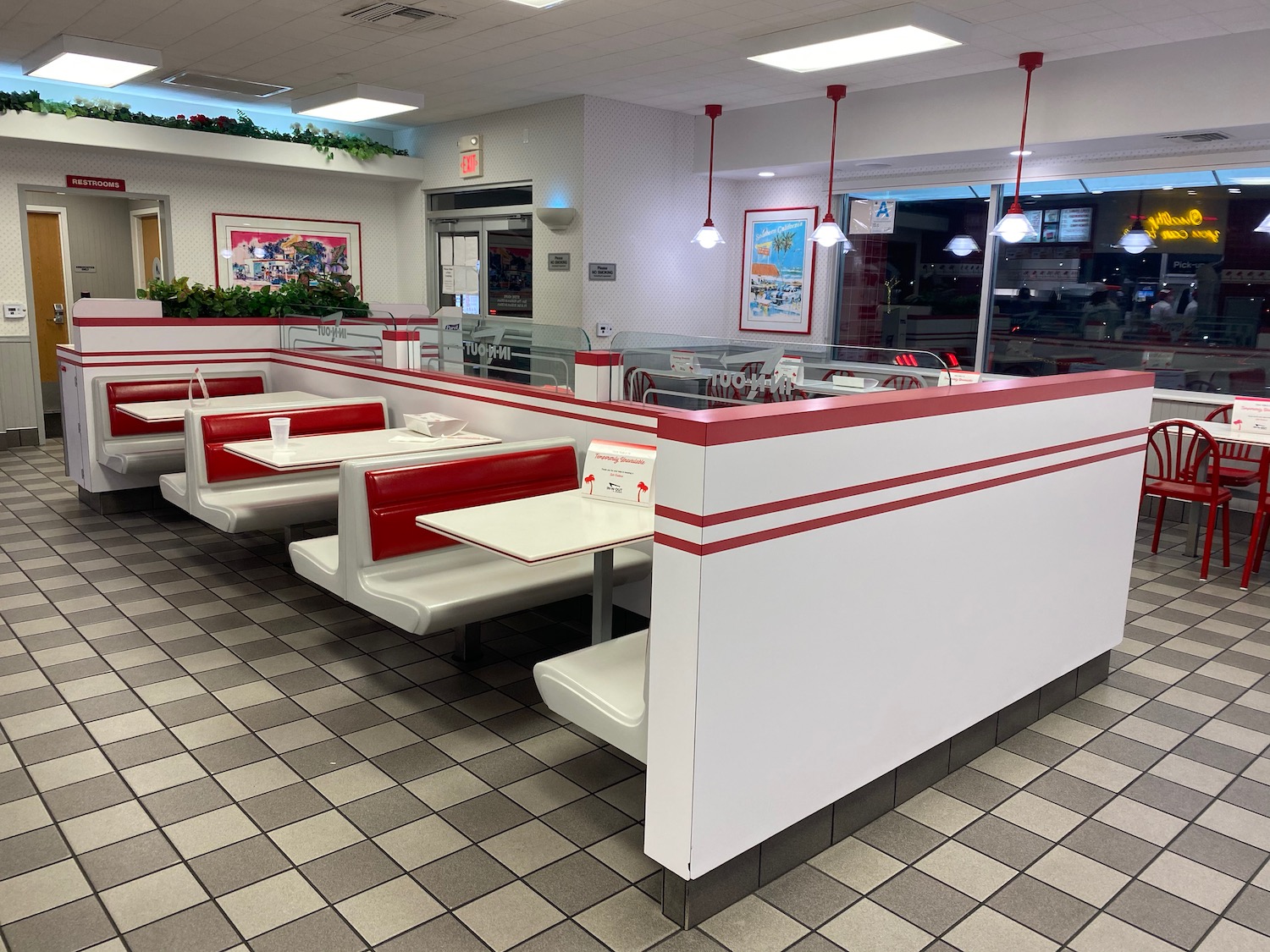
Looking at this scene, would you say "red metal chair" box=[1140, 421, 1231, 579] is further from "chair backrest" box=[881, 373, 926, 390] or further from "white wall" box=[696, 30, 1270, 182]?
"chair backrest" box=[881, 373, 926, 390]

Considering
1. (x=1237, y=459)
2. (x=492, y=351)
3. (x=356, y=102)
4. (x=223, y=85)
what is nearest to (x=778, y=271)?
(x=356, y=102)

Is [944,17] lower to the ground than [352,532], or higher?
higher

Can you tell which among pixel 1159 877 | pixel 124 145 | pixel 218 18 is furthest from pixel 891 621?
pixel 124 145

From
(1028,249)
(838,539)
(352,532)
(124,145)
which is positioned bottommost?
(352,532)

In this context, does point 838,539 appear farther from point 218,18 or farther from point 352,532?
point 218,18

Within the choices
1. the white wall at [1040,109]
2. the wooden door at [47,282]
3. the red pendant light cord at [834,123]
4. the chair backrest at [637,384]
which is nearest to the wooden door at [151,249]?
the wooden door at [47,282]

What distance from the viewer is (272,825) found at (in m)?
2.85

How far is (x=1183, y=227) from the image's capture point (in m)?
7.19

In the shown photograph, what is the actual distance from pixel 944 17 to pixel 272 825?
5.34 meters

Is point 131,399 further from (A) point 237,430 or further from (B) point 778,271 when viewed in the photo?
(B) point 778,271

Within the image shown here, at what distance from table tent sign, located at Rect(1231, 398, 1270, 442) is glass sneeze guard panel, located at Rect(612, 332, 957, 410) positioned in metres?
2.76

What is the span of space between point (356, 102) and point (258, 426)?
13.2 ft

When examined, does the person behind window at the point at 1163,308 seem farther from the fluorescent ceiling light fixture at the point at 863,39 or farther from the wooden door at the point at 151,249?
the wooden door at the point at 151,249

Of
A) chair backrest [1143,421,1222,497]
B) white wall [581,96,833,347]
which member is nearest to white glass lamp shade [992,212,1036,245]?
chair backrest [1143,421,1222,497]
